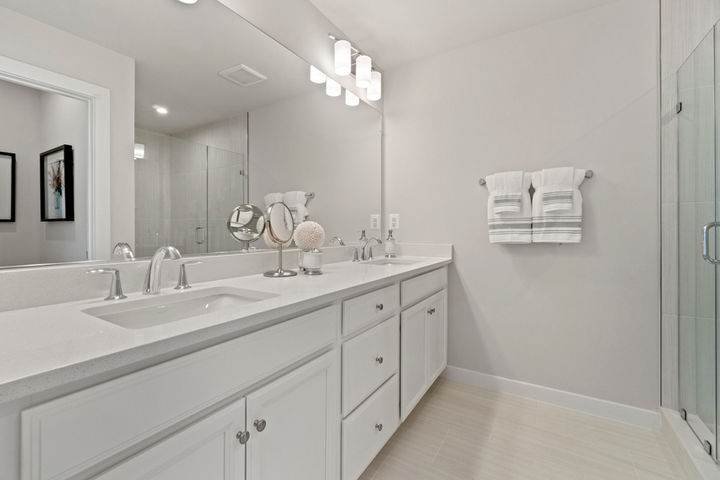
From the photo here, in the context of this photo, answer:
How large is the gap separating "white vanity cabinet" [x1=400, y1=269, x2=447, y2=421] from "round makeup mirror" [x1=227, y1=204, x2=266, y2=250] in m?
0.76

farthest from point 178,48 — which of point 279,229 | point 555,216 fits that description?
point 555,216

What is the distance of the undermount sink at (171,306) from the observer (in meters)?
0.89

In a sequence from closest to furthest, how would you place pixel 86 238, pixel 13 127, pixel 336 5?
pixel 13 127, pixel 86 238, pixel 336 5

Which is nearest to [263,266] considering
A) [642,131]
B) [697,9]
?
[642,131]

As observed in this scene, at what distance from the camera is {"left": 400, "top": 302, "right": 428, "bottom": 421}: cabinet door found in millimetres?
1568

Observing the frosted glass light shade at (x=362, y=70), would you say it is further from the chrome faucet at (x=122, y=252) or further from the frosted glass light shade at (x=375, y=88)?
the chrome faucet at (x=122, y=252)

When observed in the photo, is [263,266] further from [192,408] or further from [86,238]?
[192,408]

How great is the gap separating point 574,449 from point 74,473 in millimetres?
1893

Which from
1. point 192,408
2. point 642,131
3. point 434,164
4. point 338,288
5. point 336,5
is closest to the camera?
point 192,408

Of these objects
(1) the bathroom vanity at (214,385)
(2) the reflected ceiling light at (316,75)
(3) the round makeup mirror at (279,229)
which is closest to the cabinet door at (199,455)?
(1) the bathroom vanity at (214,385)

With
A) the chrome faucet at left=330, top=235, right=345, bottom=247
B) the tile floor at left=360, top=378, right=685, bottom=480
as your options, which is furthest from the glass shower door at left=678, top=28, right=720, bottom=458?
the chrome faucet at left=330, top=235, right=345, bottom=247

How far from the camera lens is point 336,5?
6.05 ft

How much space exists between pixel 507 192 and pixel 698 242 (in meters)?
0.84

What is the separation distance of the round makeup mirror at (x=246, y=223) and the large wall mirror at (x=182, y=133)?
0.03m
